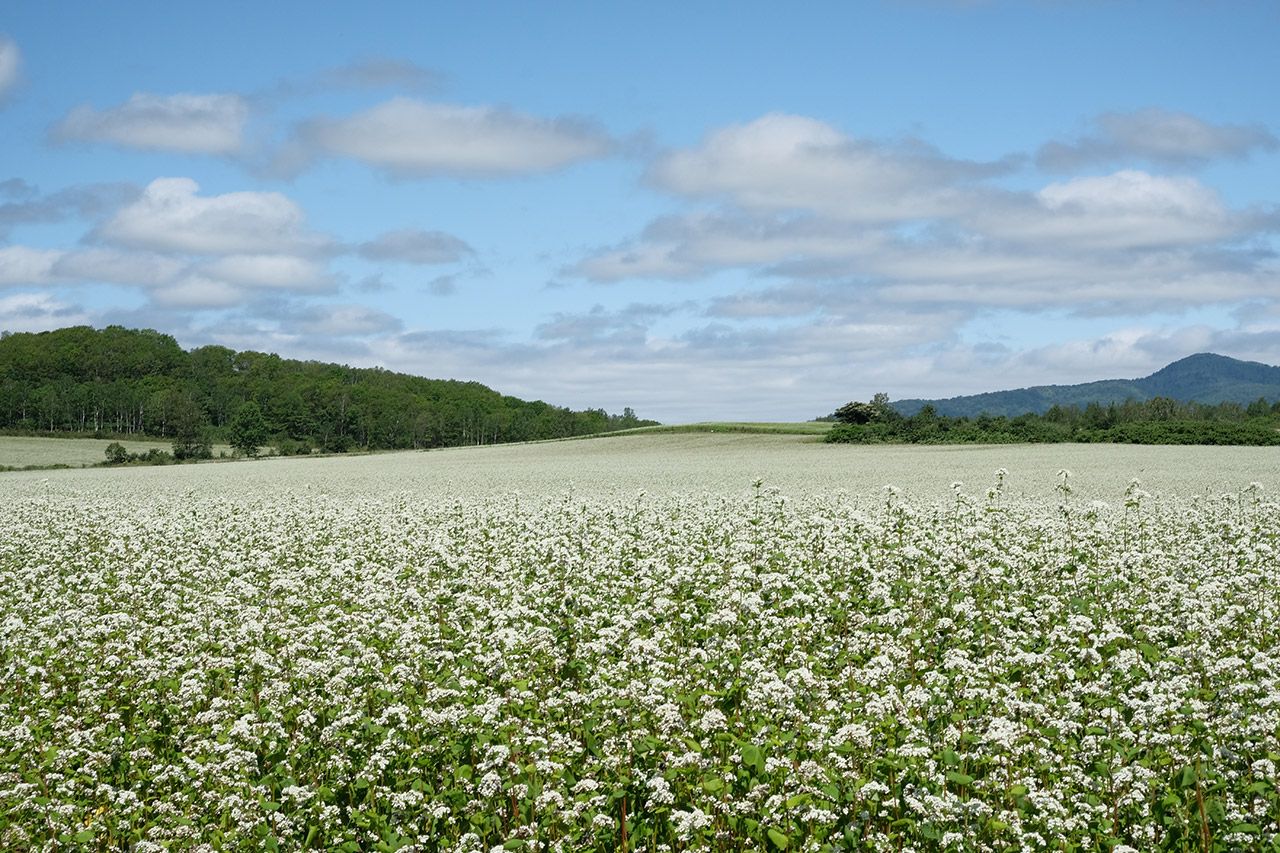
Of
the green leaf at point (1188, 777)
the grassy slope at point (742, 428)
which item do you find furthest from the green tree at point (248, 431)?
the green leaf at point (1188, 777)

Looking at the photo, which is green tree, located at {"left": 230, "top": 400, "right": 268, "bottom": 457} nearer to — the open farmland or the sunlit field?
the sunlit field

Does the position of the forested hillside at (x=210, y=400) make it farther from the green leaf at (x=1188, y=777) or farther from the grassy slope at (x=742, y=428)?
the green leaf at (x=1188, y=777)

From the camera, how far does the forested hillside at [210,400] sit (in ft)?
450

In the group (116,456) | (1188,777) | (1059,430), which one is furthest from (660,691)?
(116,456)

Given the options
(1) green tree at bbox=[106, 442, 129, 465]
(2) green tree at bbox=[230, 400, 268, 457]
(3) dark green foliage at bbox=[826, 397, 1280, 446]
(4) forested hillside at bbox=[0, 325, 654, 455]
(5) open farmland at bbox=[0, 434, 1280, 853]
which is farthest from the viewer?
(4) forested hillside at bbox=[0, 325, 654, 455]

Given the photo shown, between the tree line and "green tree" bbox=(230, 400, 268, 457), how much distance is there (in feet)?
220

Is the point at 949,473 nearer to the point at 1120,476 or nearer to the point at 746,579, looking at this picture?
the point at 1120,476

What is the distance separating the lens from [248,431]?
10838cm

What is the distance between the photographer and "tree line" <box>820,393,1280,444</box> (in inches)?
2938

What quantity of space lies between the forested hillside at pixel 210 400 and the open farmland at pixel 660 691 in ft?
353

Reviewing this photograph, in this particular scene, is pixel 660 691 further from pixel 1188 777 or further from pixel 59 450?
pixel 59 450

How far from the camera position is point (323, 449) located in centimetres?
12131

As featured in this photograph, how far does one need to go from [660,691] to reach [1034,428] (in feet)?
274

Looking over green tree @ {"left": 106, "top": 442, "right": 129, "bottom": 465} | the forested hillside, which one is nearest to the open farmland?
green tree @ {"left": 106, "top": 442, "right": 129, "bottom": 465}
